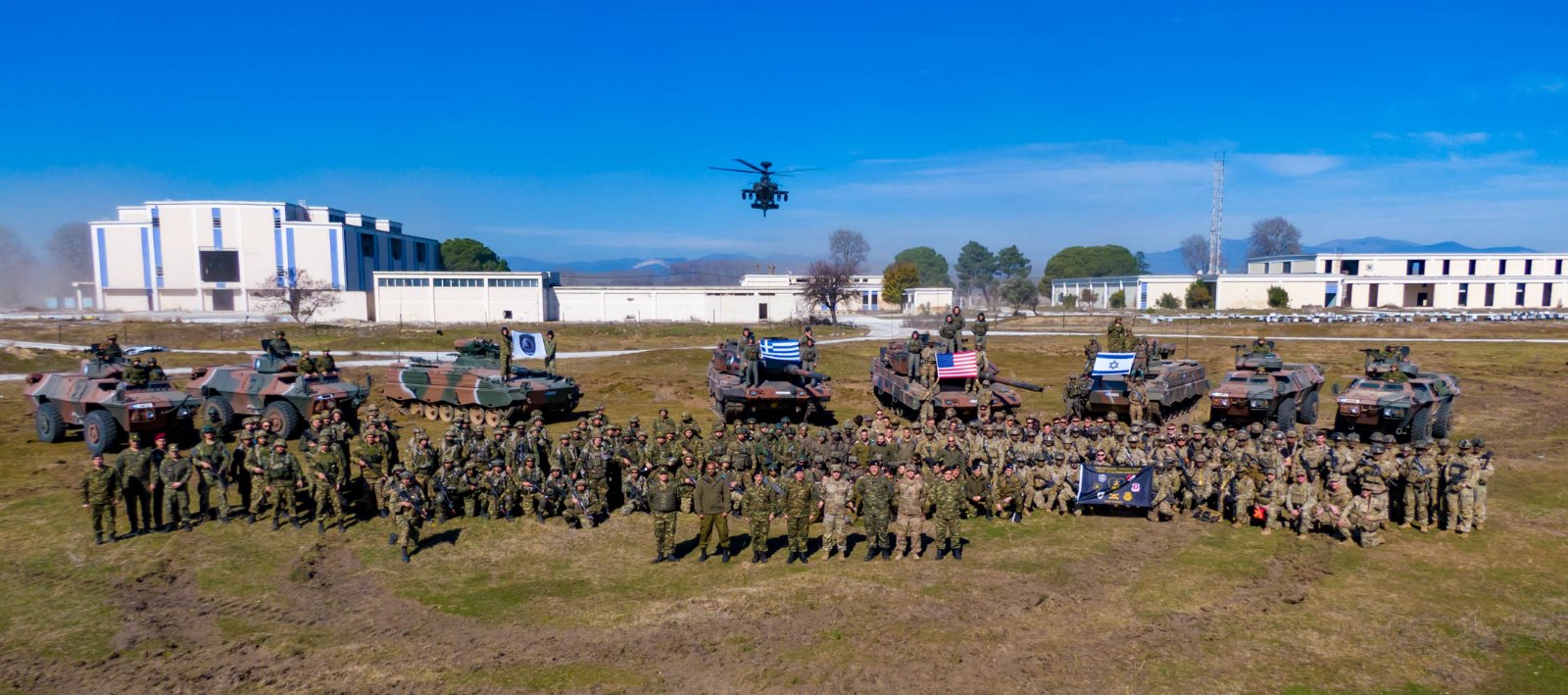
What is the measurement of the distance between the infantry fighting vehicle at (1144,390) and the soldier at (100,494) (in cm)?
1922

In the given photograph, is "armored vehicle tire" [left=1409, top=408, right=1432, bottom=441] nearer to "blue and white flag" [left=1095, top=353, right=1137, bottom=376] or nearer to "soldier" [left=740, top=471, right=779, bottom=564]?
"blue and white flag" [left=1095, top=353, right=1137, bottom=376]

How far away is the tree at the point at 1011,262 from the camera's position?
133 meters

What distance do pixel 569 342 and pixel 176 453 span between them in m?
35.8

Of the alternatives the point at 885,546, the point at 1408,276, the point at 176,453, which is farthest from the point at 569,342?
the point at 1408,276

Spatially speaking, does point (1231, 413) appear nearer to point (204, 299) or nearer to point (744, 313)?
point (744, 313)

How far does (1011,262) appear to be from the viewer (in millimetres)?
133375

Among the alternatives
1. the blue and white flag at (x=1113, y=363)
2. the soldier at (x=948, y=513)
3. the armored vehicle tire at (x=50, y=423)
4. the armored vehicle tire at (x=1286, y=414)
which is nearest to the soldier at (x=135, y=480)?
the armored vehicle tire at (x=50, y=423)

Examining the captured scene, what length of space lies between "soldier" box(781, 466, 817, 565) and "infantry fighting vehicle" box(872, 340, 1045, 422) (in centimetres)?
930

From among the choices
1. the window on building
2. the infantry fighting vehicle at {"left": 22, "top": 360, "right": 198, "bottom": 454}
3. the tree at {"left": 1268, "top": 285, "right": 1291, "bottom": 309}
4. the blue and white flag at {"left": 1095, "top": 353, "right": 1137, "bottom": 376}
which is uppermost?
the window on building

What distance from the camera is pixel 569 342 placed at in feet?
160

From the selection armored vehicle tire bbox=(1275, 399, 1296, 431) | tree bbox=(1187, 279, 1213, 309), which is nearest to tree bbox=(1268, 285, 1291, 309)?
tree bbox=(1187, 279, 1213, 309)

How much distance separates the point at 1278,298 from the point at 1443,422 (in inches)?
2330

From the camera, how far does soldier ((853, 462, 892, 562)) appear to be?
38.2 feet

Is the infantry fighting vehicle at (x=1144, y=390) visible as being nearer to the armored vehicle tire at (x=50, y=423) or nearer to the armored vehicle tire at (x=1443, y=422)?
the armored vehicle tire at (x=1443, y=422)
